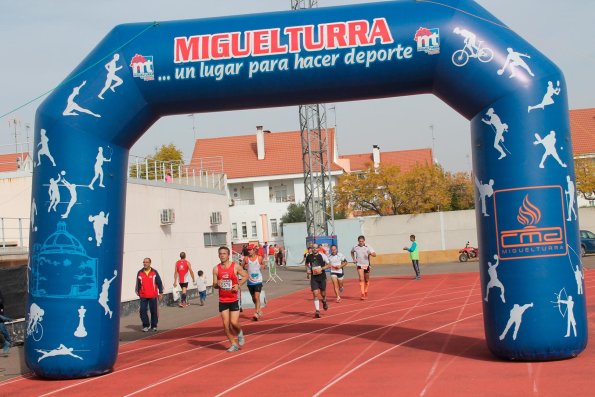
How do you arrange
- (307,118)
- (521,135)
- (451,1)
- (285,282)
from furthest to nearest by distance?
(307,118) < (285,282) < (451,1) < (521,135)

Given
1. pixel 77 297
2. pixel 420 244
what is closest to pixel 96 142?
pixel 77 297

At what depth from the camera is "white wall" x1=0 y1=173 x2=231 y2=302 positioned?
70.4ft

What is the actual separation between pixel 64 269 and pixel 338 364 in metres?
4.25

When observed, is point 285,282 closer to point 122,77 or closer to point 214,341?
point 214,341

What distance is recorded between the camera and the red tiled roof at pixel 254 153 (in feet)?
233

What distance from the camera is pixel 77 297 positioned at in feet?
38.7

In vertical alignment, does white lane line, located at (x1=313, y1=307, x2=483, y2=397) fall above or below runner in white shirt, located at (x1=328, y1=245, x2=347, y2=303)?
Answer: below

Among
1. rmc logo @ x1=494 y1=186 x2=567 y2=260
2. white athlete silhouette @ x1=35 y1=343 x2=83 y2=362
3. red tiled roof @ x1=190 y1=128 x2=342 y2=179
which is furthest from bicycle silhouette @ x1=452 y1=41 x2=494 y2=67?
red tiled roof @ x1=190 y1=128 x2=342 y2=179

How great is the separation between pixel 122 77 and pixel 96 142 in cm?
105

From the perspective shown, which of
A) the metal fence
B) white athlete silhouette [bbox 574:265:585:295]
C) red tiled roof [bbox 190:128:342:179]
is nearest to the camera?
white athlete silhouette [bbox 574:265:585:295]

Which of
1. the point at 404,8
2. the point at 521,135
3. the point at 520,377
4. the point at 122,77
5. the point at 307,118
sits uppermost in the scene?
the point at 307,118

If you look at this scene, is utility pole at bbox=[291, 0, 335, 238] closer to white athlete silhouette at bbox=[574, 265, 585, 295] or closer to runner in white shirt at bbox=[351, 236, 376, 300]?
runner in white shirt at bbox=[351, 236, 376, 300]

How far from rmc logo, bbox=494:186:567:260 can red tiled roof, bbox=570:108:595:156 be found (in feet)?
192

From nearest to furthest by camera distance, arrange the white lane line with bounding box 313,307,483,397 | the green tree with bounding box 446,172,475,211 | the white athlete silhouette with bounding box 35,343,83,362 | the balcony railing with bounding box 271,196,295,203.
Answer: the white lane line with bounding box 313,307,483,397 < the white athlete silhouette with bounding box 35,343,83,362 < the green tree with bounding box 446,172,475,211 < the balcony railing with bounding box 271,196,295,203
